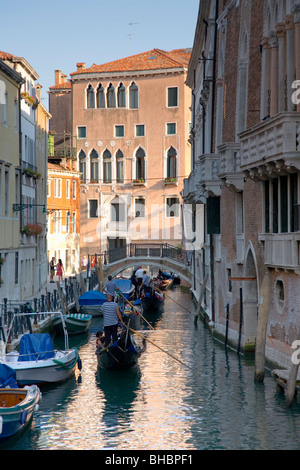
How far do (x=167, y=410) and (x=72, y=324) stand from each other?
8921 millimetres

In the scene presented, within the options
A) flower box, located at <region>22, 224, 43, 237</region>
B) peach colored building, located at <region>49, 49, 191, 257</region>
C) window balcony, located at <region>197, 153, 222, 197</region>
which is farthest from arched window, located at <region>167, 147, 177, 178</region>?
window balcony, located at <region>197, 153, 222, 197</region>

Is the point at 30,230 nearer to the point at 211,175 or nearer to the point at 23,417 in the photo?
the point at 211,175

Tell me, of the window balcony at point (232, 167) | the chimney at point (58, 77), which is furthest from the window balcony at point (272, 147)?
the chimney at point (58, 77)

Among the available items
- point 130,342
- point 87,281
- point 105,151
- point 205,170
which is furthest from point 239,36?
point 105,151

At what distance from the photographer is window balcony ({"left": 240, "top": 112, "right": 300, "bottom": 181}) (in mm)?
11258

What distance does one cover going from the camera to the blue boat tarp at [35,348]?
1330cm

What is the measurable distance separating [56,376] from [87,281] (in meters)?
16.4

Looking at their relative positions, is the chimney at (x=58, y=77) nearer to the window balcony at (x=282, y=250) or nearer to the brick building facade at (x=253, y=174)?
the brick building facade at (x=253, y=174)

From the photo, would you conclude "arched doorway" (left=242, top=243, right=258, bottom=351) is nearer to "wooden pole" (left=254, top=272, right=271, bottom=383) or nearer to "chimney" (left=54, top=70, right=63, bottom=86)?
"wooden pole" (left=254, top=272, right=271, bottom=383)

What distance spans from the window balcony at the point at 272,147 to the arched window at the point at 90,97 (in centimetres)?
2750

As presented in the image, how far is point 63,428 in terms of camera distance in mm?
10688
